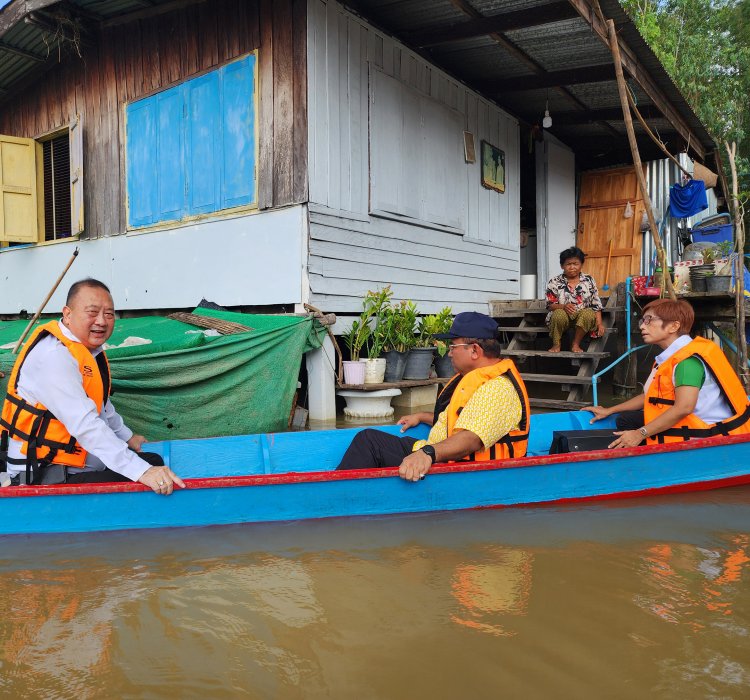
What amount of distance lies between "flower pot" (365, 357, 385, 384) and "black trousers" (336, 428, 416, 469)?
7.65ft

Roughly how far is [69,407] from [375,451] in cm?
175

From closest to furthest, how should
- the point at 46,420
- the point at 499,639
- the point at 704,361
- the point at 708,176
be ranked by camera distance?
the point at 499,639
the point at 46,420
the point at 704,361
the point at 708,176

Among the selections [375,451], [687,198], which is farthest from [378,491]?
[687,198]

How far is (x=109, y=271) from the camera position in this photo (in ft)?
26.5

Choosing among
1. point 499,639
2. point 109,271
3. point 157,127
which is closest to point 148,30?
point 157,127

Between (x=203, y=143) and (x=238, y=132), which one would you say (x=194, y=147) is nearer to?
(x=203, y=143)

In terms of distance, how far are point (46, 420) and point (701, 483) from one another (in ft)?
12.5

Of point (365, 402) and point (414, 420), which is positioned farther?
point (365, 402)

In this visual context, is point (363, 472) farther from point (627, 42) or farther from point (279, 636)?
point (627, 42)

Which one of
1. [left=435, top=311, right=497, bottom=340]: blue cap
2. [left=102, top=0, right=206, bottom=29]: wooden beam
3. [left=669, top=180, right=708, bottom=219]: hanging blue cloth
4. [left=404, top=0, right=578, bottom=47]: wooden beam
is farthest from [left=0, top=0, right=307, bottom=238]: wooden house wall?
[left=669, top=180, right=708, bottom=219]: hanging blue cloth

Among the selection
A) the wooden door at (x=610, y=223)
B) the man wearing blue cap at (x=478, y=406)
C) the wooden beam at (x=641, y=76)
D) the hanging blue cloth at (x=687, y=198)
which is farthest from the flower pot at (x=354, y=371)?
the hanging blue cloth at (x=687, y=198)

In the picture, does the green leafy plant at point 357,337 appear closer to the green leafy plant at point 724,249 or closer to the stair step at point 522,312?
the stair step at point 522,312

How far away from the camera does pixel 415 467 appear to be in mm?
3318

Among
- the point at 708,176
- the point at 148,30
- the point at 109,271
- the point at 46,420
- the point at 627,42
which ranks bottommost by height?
the point at 46,420
